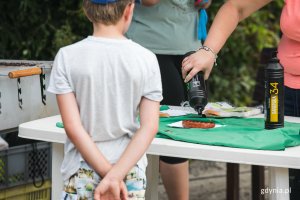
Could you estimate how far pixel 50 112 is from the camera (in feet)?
12.2

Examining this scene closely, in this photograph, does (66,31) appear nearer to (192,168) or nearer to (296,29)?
(192,168)

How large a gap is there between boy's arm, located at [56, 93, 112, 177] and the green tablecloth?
0.50 metres

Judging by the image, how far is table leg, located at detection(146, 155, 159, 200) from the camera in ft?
11.8

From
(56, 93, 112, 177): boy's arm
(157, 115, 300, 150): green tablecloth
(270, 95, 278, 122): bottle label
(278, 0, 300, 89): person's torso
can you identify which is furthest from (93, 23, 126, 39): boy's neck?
(278, 0, 300, 89): person's torso

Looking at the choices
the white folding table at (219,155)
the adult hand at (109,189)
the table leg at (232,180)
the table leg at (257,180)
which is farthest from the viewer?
the table leg at (232,180)

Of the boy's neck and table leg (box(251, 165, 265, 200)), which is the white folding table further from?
table leg (box(251, 165, 265, 200))

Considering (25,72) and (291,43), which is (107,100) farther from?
(25,72)

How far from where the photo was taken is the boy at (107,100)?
89.1 inches

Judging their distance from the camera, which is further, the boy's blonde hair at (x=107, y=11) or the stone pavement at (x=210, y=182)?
the stone pavement at (x=210, y=182)

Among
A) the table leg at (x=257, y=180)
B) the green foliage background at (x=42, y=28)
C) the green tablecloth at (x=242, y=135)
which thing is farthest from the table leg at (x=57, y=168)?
the green foliage background at (x=42, y=28)

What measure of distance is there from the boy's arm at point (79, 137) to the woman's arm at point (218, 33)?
843 millimetres

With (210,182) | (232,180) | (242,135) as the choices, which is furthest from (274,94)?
(210,182)

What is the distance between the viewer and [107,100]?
90.1 inches

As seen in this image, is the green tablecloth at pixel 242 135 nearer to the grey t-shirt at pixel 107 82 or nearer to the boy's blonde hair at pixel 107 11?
the grey t-shirt at pixel 107 82
